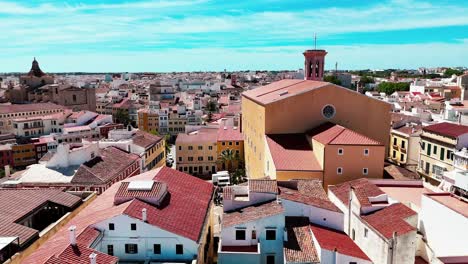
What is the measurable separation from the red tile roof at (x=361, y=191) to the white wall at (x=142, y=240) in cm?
1130

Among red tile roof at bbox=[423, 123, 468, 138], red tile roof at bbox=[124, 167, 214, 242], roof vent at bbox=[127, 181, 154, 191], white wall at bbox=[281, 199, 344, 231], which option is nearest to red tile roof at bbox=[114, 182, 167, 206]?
roof vent at bbox=[127, 181, 154, 191]

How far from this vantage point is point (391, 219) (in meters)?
22.5

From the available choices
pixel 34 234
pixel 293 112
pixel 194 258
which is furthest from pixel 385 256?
pixel 293 112

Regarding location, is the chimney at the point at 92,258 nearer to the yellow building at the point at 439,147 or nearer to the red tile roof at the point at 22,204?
the red tile roof at the point at 22,204

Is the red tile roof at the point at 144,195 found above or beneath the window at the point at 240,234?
above

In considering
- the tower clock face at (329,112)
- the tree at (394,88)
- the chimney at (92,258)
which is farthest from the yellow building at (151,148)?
the tree at (394,88)

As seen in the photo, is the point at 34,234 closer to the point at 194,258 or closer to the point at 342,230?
the point at 194,258

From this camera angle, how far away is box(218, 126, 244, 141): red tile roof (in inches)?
2261

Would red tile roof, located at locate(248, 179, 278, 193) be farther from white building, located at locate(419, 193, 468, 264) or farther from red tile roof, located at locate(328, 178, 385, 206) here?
white building, located at locate(419, 193, 468, 264)

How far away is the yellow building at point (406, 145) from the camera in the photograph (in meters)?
44.2

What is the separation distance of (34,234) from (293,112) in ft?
82.3

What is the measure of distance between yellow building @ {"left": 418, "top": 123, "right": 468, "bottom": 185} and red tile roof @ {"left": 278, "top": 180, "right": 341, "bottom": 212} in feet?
49.9

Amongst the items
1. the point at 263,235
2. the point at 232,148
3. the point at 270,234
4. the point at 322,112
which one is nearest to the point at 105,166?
the point at 263,235

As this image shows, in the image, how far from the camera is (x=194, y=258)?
757 inches
